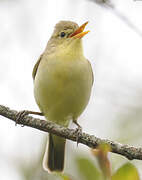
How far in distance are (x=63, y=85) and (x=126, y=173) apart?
8.75 feet

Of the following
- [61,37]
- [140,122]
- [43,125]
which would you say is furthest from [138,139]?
[61,37]

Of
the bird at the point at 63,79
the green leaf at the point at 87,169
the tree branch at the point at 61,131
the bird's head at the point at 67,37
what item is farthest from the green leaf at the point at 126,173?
the bird's head at the point at 67,37

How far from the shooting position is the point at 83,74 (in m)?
4.12

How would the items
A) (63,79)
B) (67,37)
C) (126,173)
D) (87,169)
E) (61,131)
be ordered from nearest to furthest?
1. (126,173)
2. (87,169)
3. (61,131)
4. (63,79)
5. (67,37)

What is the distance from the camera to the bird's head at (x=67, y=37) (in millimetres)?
4383

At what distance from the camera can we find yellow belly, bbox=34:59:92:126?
13.2 ft

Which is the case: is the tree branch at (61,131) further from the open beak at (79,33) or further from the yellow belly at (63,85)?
the open beak at (79,33)

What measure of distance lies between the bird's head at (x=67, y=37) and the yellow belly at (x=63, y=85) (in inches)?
10.0

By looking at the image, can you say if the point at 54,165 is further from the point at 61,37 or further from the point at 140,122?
the point at 61,37

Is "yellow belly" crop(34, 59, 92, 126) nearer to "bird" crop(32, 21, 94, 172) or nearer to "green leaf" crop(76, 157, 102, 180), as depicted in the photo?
"bird" crop(32, 21, 94, 172)

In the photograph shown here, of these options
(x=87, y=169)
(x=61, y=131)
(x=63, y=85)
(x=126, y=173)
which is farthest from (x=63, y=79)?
(x=126, y=173)

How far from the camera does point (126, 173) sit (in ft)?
4.61

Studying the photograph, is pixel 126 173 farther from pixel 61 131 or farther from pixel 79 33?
pixel 79 33

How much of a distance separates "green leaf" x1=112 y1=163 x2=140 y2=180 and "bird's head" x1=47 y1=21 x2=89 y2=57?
301cm
